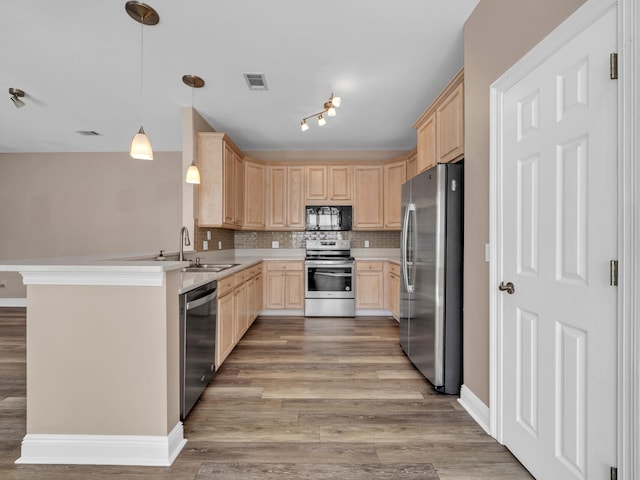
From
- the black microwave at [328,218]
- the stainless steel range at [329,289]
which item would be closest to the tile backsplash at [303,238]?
the black microwave at [328,218]

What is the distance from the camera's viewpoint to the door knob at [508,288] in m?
1.72

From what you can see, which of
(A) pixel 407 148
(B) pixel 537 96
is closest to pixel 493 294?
(B) pixel 537 96

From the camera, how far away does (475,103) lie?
2.11 m

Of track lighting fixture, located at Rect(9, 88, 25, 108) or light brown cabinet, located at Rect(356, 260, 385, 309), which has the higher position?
track lighting fixture, located at Rect(9, 88, 25, 108)

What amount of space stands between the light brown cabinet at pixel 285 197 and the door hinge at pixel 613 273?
4136mm

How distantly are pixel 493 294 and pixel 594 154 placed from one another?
0.93m

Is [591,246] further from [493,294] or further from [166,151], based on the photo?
[166,151]

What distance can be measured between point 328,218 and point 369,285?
124 centimetres

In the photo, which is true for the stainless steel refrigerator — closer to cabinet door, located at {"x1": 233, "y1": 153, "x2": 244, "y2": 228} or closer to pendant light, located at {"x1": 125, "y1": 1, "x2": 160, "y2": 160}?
pendant light, located at {"x1": 125, "y1": 1, "x2": 160, "y2": 160}

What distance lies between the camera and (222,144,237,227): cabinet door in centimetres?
382

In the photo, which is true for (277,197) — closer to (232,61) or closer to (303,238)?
(303,238)

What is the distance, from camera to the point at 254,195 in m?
4.85

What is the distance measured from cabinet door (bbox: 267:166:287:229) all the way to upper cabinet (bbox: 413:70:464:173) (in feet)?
8.02

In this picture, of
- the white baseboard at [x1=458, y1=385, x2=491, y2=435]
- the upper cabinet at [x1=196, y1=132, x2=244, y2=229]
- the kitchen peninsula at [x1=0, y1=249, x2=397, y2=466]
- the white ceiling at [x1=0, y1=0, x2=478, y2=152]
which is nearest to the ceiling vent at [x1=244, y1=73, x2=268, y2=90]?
the white ceiling at [x1=0, y1=0, x2=478, y2=152]
